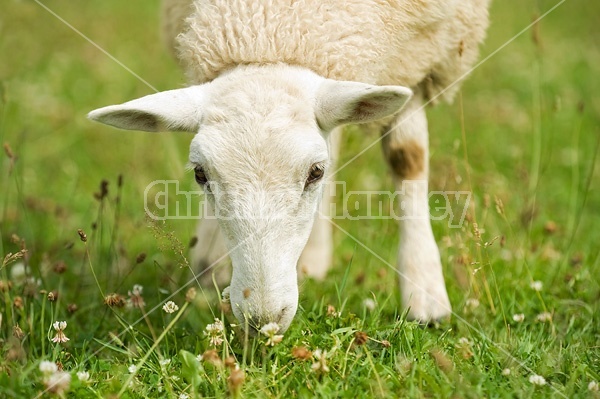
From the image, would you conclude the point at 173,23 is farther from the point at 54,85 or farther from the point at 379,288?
the point at 54,85

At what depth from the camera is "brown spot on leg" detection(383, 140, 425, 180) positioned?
3.84 m

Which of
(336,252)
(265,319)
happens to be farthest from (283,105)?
(336,252)

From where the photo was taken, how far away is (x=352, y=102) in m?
2.84

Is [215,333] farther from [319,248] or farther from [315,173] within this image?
[319,248]

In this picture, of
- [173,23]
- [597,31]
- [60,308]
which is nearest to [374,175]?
[173,23]

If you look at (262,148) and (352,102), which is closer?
(262,148)

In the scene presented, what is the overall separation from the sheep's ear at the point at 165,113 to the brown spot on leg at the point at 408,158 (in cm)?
127

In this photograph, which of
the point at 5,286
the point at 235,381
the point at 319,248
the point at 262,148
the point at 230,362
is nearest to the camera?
the point at 235,381

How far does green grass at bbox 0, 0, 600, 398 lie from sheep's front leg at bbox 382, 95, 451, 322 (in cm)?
12

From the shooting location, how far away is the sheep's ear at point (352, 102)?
277cm

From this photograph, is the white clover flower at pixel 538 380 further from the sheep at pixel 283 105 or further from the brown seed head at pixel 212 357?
the brown seed head at pixel 212 357

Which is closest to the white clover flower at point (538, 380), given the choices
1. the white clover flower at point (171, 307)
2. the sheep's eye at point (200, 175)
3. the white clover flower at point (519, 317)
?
the white clover flower at point (519, 317)

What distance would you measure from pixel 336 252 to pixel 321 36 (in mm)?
1851

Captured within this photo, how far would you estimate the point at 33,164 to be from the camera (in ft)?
18.4
